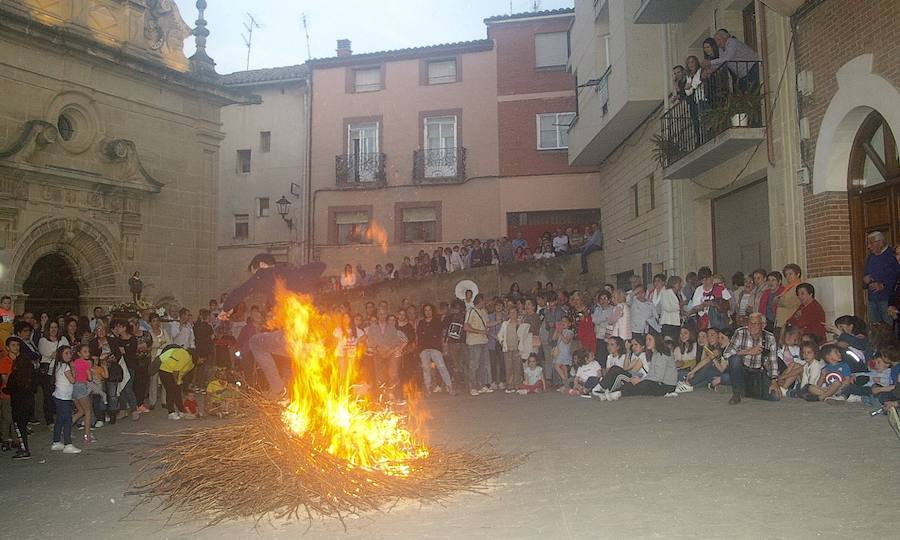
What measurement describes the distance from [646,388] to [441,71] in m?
20.8

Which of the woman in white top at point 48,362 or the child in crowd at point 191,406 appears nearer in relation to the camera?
the woman in white top at point 48,362

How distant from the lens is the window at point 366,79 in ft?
99.6

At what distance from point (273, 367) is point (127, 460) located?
6.23 feet

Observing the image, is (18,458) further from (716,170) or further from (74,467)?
(716,170)

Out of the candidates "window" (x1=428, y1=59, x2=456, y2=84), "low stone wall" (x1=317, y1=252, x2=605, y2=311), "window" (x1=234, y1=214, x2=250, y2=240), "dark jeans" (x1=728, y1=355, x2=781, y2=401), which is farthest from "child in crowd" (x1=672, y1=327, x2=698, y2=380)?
"window" (x1=234, y1=214, x2=250, y2=240)

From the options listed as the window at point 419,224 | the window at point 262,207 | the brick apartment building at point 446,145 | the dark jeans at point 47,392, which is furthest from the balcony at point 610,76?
the window at point 262,207

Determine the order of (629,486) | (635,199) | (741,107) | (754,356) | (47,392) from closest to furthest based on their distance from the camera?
(629,486)
(754,356)
(47,392)
(741,107)
(635,199)

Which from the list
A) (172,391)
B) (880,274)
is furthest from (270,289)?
(880,274)

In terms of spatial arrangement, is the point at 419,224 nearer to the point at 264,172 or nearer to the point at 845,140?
the point at 264,172

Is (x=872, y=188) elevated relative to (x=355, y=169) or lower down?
lower down

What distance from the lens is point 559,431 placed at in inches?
347

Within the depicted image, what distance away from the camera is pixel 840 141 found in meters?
10.7

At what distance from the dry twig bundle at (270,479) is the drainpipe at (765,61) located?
8.58m

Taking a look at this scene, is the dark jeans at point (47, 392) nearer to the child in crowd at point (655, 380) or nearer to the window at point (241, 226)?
the child in crowd at point (655, 380)
